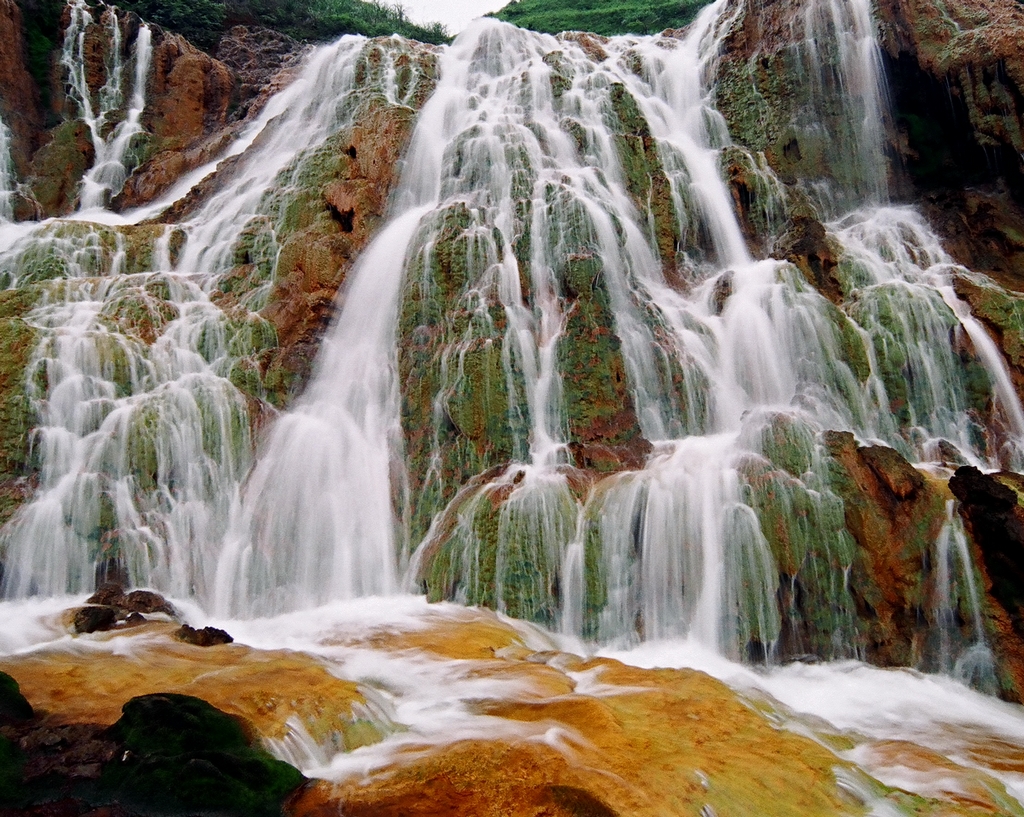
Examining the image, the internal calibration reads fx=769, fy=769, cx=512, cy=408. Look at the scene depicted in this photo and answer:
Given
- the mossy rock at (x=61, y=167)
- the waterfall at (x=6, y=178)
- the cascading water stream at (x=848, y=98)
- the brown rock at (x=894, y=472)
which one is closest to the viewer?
the brown rock at (x=894, y=472)

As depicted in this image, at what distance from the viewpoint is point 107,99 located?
1033 inches

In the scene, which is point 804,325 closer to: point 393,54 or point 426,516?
point 426,516

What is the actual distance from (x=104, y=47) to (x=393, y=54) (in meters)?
10.8

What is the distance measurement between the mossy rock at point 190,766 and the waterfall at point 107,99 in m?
21.3

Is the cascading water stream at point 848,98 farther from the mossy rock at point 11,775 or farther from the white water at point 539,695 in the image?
the mossy rock at point 11,775

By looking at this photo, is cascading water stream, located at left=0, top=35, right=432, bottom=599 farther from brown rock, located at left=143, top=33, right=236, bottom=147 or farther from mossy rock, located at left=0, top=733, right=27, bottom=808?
brown rock, located at left=143, top=33, right=236, bottom=147

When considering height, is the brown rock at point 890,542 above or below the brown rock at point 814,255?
below

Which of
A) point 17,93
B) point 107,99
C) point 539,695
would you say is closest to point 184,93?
point 107,99

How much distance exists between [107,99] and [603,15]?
3092cm

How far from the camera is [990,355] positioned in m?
14.6

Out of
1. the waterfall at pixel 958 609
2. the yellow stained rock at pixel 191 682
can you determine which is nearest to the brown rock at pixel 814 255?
the waterfall at pixel 958 609

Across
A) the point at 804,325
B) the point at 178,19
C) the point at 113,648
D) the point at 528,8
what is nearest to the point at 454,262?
the point at 804,325

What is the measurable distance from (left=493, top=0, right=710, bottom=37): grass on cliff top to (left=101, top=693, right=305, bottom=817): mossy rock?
142ft

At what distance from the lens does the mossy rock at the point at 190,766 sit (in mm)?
5277
